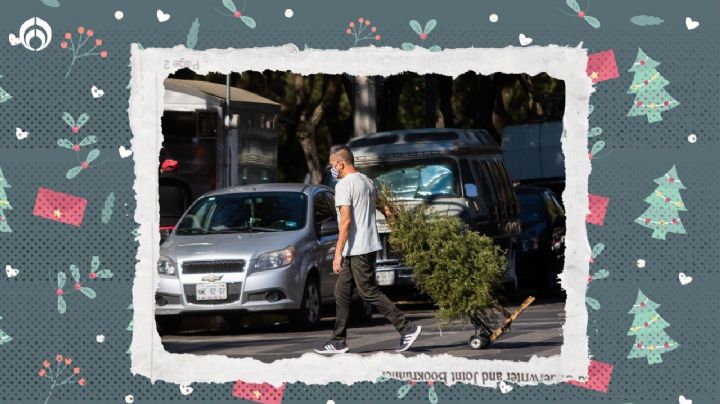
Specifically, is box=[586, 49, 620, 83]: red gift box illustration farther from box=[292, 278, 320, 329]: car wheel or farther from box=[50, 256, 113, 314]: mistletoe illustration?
box=[292, 278, 320, 329]: car wheel

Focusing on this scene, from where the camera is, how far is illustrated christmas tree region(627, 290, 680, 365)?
10164 millimetres

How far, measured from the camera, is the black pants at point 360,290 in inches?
512

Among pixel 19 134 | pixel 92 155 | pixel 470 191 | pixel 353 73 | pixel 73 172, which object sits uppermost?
pixel 353 73

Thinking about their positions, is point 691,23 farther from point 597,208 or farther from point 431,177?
point 431,177

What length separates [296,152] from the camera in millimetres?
53531

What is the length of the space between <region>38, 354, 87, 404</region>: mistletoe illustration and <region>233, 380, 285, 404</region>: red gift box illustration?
1.02 meters

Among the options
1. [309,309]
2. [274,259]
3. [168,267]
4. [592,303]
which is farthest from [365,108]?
[592,303]

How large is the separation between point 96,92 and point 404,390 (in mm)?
2809

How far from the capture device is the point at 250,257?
1631cm

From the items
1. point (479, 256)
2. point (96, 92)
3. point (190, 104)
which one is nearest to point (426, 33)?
point (96, 92)

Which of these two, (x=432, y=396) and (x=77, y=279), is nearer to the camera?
(x=432, y=396)

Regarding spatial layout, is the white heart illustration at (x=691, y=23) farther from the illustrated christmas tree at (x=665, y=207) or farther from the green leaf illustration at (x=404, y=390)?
the green leaf illustration at (x=404, y=390)

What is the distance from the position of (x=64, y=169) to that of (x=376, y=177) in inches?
417

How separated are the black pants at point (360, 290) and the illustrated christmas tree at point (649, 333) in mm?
3194
